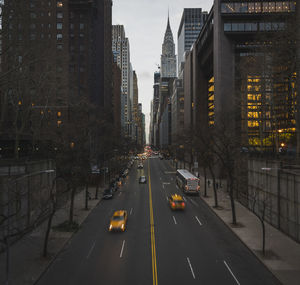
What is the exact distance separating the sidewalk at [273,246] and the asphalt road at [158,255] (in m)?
0.51

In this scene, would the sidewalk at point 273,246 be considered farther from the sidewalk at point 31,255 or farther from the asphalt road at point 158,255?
the sidewalk at point 31,255

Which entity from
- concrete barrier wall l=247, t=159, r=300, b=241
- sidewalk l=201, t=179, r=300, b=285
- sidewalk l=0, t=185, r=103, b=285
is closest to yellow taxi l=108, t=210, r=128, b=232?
sidewalk l=0, t=185, r=103, b=285

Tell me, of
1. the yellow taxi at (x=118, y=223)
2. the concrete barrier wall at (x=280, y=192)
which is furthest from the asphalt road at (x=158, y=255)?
the concrete barrier wall at (x=280, y=192)

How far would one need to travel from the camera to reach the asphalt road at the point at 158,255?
12.1 metres

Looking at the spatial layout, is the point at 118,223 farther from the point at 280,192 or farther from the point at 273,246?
the point at 280,192

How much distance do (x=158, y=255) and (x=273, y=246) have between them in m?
8.26

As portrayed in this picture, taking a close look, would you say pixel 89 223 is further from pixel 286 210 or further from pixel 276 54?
pixel 276 54

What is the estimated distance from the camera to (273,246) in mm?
15914

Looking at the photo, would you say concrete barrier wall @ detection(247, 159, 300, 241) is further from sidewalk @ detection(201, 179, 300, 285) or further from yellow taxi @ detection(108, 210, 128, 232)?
yellow taxi @ detection(108, 210, 128, 232)

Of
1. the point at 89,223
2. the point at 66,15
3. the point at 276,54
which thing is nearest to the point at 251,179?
the point at 276,54

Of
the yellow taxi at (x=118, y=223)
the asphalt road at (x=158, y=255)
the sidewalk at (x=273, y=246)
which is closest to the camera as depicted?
the asphalt road at (x=158, y=255)

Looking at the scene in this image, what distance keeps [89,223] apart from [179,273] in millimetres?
11887

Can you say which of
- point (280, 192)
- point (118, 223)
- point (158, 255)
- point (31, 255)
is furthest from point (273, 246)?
point (31, 255)

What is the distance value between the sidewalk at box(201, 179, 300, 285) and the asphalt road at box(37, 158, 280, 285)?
0.51m
